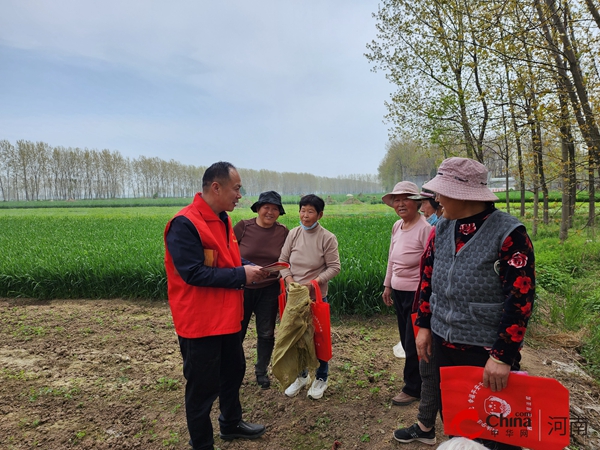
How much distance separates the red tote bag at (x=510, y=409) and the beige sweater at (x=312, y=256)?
55.4 inches

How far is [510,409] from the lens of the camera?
154 centimetres

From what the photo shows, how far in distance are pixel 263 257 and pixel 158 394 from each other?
4.85 feet

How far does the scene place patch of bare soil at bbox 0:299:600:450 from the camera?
8.24 ft

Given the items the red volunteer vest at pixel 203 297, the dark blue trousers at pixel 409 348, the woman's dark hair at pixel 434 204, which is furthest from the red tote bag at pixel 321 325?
the woman's dark hair at pixel 434 204

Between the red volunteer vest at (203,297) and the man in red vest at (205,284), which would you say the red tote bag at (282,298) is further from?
the red volunteer vest at (203,297)

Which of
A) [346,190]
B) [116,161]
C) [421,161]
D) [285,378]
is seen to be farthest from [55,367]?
[346,190]

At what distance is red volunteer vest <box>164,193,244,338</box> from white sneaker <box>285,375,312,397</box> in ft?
3.93

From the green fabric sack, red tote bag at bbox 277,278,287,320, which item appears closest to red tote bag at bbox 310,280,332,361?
the green fabric sack

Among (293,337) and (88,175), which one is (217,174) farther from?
(88,175)

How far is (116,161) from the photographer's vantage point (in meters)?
53.1

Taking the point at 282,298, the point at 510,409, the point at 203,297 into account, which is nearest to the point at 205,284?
the point at 203,297

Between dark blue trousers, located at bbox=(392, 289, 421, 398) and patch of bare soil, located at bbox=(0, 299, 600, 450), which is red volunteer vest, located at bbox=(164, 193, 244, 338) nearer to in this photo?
patch of bare soil, located at bbox=(0, 299, 600, 450)

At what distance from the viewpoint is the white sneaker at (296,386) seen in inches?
118

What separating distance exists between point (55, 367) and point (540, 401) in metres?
4.20
